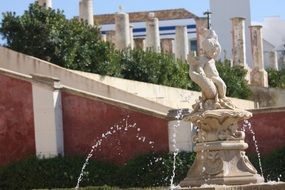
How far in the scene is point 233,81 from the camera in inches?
1566

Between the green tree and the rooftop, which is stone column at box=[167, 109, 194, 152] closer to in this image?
A: the green tree

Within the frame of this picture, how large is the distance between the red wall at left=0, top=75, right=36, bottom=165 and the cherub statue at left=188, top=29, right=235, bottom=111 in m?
9.06

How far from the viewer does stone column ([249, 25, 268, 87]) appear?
1876 inches

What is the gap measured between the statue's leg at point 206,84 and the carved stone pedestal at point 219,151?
295 millimetres

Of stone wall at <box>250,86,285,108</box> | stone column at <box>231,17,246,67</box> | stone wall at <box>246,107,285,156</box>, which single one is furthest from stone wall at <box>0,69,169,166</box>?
stone column at <box>231,17,246,67</box>

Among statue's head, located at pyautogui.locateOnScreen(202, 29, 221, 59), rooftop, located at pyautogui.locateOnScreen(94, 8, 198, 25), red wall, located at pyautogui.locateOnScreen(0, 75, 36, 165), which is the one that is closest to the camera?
statue's head, located at pyautogui.locateOnScreen(202, 29, 221, 59)

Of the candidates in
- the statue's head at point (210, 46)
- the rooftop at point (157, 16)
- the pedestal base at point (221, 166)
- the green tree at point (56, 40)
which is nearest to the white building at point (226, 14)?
the rooftop at point (157, 16)

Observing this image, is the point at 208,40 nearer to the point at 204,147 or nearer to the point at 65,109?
the point at 204,147

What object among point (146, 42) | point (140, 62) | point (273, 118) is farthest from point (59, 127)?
point (146, 42)

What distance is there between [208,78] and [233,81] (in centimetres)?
2665

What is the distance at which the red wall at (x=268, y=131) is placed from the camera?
20.8m

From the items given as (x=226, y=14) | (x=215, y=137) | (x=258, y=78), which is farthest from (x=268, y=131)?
(x=226, y=14)

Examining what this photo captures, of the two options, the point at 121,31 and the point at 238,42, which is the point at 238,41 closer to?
the point at 238,42

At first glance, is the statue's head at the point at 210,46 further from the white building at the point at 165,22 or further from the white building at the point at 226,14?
the white building at the point at 165,22
